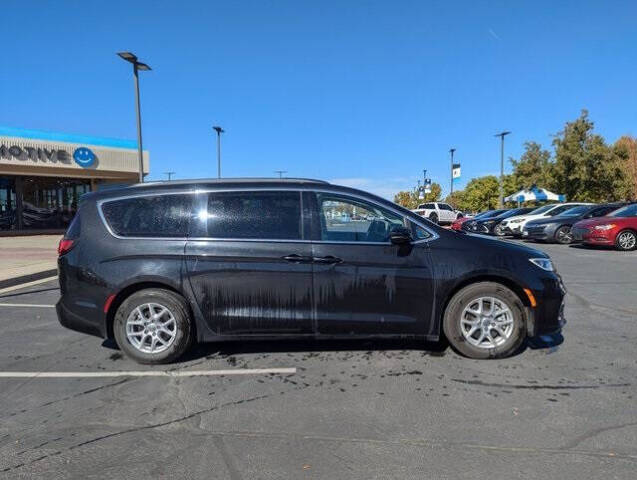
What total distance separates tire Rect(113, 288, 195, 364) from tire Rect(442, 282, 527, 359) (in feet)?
8.41

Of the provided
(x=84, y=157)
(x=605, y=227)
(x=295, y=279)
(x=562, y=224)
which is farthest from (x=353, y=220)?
(x=84, y=157)

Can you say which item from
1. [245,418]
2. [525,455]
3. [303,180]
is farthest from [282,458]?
[303,180]

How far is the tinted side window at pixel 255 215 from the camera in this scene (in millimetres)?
4641

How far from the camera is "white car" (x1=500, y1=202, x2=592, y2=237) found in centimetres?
2031

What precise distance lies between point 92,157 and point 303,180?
79.5ft

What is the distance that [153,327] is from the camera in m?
4.62

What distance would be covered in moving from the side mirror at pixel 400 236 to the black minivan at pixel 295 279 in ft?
0.04

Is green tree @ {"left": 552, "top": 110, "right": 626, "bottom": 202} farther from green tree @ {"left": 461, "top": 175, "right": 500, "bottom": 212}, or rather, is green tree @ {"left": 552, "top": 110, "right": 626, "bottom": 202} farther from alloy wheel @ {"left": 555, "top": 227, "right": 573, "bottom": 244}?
green tree @ {"left": 461, "top": 175, "right": 500, "bottom": 212}

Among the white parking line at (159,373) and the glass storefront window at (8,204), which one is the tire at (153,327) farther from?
the glass storefront window at (8,204)

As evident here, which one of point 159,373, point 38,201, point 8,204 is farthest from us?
point 38,201

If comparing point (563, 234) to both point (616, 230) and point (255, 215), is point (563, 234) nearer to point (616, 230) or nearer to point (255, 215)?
point (616, 230)

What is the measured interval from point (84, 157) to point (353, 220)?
2457cm

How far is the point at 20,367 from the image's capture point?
466cm

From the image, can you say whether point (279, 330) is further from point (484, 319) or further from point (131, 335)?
point (484, 319)
